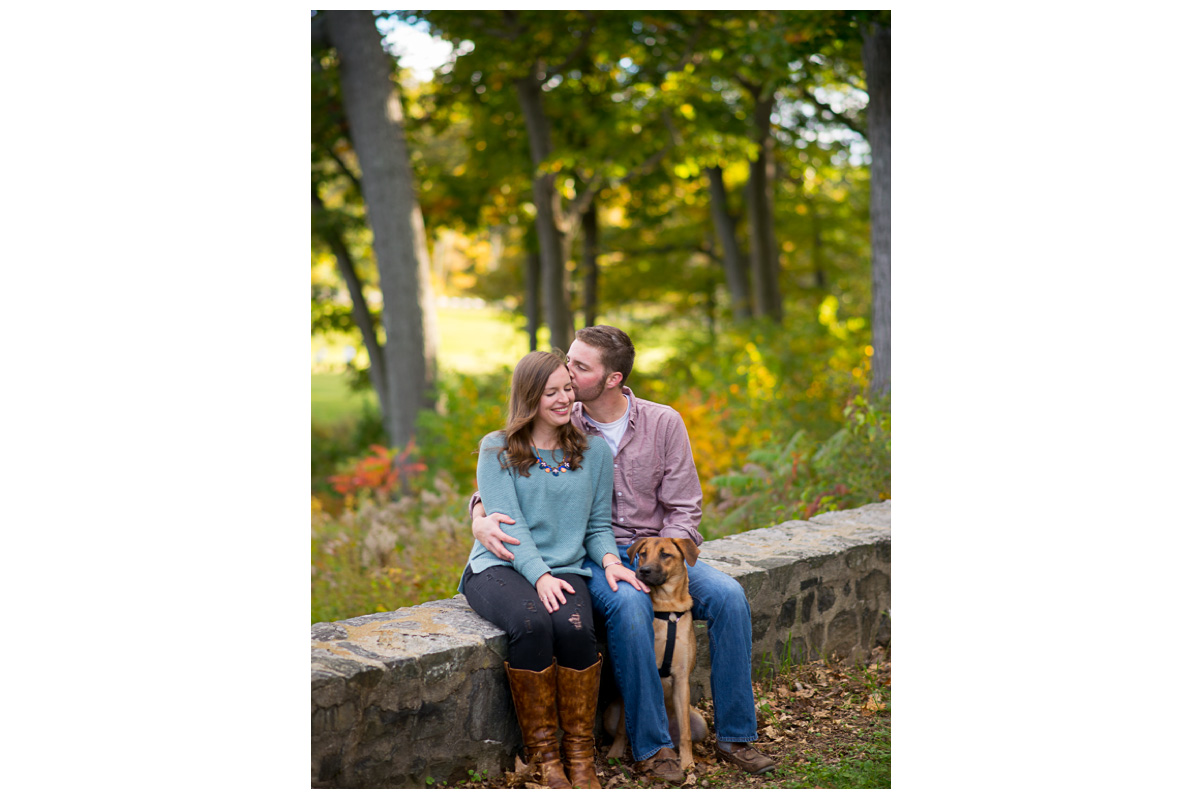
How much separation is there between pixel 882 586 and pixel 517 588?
1.97 m

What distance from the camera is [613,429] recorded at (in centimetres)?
335

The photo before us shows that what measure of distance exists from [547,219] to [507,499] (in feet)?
23.5

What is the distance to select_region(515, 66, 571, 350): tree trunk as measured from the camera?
32.5ft

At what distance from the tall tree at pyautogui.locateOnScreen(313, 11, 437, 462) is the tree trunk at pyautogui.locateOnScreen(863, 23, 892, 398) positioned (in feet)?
14.1

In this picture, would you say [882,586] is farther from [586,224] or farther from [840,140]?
[586,224]

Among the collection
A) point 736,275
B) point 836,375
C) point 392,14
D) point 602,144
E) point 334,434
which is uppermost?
point 392,14

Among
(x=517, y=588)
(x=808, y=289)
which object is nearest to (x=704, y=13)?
(x=808, y=289)

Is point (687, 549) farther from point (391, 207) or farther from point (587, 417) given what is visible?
point (391, 207)

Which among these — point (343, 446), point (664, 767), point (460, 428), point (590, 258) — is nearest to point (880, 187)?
point (460, 428)

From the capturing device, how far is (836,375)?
23.8 ft

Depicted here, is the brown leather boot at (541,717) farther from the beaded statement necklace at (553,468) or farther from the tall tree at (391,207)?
the tall tree at (391,207)

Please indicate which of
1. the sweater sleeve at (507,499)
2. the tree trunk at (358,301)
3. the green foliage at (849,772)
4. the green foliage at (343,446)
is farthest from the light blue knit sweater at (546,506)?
the green foliage at (343,446)

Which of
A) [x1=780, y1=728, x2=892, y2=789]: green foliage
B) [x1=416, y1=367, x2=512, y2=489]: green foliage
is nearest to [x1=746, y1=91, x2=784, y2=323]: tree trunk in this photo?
[x1=416, y1=367, x2=512, y2=489]: green foliage

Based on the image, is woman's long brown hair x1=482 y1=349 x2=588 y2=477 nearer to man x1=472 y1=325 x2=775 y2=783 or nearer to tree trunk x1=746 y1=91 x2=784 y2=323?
man x1=472 y1=325 x2=775 y2=783
